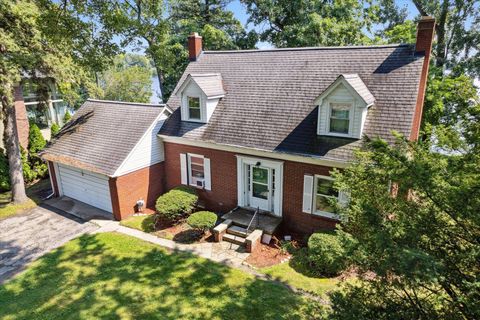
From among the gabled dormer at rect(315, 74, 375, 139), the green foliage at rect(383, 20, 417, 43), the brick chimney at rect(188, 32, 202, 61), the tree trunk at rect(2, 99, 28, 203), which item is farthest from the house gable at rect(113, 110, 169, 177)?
the green foliage at rect(383, 20, 417, 43)

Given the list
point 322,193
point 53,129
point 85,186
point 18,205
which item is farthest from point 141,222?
point 53,129

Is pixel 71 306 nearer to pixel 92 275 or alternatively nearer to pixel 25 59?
pixel 92 275

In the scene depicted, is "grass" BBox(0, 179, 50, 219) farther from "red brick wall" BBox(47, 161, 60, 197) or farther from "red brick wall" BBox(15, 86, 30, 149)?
"red brick wall" BBox(15, 86, 30, 149)

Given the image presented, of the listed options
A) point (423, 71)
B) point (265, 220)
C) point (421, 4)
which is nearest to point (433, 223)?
point (265, 220)

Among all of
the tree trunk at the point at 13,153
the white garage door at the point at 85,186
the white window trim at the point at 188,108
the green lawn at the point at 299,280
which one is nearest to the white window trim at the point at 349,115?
the green lawn at the point at 299,280

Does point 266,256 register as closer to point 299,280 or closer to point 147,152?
point 299,280

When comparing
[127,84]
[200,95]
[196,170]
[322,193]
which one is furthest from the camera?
[127,84]

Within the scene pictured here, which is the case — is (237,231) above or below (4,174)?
below
